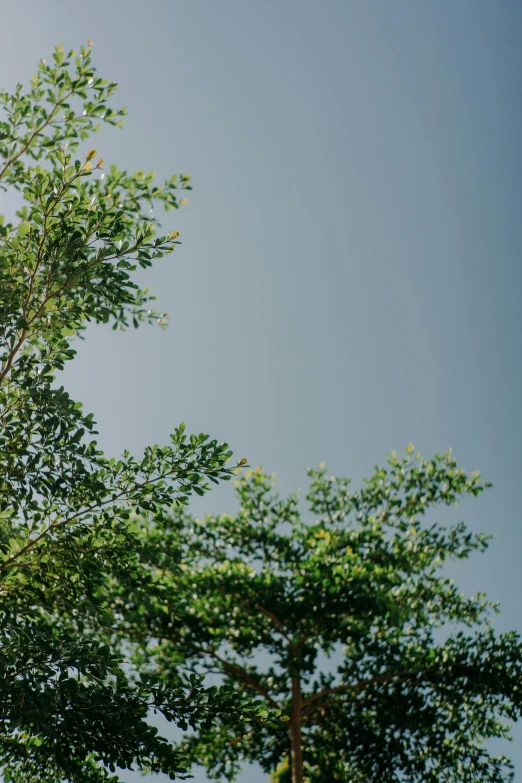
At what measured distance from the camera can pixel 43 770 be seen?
4.79 m

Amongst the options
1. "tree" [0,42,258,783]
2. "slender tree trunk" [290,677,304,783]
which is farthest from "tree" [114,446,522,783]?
"tree" [0,42,258,783]

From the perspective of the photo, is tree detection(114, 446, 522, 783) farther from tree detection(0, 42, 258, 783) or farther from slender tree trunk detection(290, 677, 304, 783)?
tree detection(0, 42, 258, 783)

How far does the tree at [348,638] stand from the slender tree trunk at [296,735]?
25 mm

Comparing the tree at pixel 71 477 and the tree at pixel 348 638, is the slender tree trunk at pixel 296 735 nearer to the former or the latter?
the tree at pixel 348 638

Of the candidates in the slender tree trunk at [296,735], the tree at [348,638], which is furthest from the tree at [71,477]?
the slender tree trunk at [296,735]

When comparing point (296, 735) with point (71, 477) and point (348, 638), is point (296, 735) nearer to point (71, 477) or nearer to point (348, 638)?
point (348, 638)

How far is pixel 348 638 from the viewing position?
38.4 feet

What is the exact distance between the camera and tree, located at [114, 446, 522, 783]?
10.2m

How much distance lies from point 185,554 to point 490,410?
15085 millimetres

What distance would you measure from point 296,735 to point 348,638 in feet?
7.24

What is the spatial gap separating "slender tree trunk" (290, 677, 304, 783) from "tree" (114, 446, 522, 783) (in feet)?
0.08

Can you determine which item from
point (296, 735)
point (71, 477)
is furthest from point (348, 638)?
point (71, 477)

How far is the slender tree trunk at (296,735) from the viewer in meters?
9.76

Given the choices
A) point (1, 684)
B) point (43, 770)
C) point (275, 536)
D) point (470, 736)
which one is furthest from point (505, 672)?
point (1, 684)
